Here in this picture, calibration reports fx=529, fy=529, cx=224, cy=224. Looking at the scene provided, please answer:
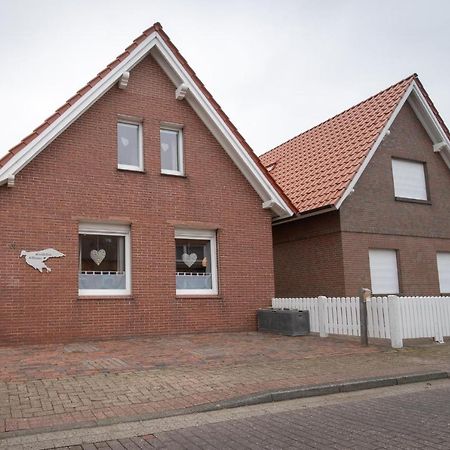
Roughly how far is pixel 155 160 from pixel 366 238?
7.15 metres

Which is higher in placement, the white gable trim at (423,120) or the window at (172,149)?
the white gable trim at (423,120)

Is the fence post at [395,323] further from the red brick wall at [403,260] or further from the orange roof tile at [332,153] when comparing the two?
the orange roof tile at [332,153]

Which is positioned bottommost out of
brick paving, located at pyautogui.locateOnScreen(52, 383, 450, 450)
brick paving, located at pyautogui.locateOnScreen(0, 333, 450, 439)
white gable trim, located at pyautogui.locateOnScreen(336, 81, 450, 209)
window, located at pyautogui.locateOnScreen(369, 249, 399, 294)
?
brick paving, located at pyautogui.locateOnScreen(52, 383, 450, 450)

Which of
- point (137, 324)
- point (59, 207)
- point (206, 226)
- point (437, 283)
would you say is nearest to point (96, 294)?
point (137, 324)

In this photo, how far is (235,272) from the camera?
14383mm

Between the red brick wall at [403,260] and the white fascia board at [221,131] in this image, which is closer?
the white fascia board at [221,131]

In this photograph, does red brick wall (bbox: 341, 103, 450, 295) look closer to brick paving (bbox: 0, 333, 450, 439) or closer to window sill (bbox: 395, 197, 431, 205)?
window sill (bbox: 395, 197, 431, 205)

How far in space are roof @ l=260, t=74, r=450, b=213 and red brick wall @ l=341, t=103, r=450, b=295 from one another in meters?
0.65

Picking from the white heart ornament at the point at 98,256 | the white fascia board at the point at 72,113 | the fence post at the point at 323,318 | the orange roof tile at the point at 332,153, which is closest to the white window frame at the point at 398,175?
the orange roof tile at the point at 332,153

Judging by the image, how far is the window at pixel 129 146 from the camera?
1368 cm

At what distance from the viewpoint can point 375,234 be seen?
16797 millimetres

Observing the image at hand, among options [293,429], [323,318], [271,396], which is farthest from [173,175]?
[293,429]

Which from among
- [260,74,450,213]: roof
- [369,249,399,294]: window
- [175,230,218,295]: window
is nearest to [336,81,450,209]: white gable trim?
[260,74,450,213]: roof

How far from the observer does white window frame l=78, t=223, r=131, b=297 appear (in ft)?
41.3
